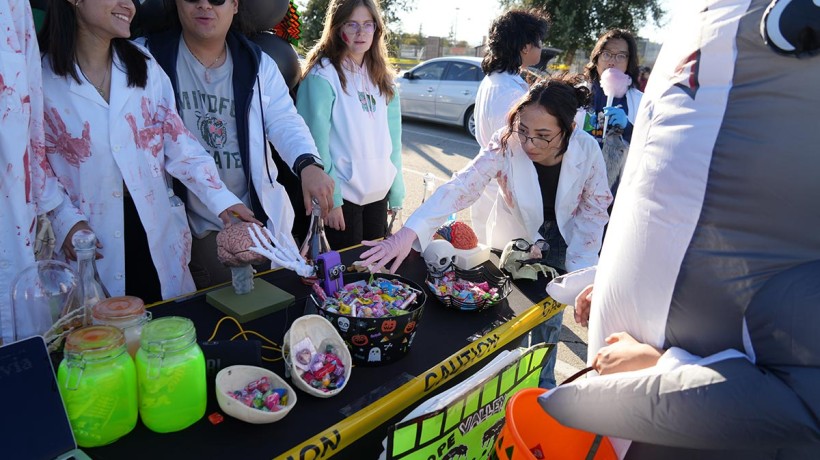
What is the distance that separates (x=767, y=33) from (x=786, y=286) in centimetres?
37

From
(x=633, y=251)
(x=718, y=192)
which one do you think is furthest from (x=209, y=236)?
(x=718, y=192)

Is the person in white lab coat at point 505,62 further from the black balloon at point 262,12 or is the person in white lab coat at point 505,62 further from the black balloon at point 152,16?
the black balloon at point 152,16

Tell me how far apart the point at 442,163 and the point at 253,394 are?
6.18m

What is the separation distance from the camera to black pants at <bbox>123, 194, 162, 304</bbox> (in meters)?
1.70

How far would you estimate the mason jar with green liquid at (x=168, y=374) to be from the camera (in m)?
0.98

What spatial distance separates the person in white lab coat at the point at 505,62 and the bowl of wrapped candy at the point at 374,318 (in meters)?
1.59

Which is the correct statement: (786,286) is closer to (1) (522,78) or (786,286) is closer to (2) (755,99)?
(2) (755,99)

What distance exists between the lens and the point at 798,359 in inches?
29.7

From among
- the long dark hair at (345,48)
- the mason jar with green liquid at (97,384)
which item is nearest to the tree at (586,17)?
the long dark hair at (345,48)

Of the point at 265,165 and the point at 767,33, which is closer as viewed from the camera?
the point at 767,33

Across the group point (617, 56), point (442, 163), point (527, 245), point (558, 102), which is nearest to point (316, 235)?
point (527, 245)

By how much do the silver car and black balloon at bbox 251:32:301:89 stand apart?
20.0ft

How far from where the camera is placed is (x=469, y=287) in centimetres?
169

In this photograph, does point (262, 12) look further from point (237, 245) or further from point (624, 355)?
point (624, 355)
